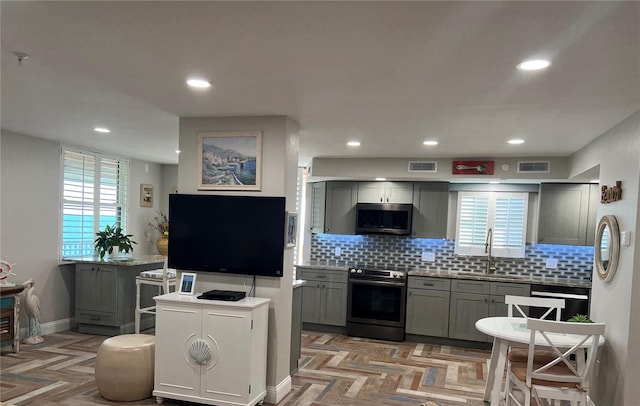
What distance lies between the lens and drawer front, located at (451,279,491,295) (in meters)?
5.49

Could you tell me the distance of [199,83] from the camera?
2.79 m

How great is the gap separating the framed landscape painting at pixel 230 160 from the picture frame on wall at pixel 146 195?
11.7ft

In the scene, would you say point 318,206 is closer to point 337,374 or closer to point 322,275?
point 322,275

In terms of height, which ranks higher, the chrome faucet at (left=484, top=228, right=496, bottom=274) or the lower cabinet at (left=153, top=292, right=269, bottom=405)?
the chrome faucet at (left=484, top=228, right=496, bottom=274)

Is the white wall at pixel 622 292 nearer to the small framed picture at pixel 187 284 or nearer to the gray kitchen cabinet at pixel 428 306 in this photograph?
the gray kitchen cabinet at pixel 428 306

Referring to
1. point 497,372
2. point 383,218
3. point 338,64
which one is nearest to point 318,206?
point 383,218

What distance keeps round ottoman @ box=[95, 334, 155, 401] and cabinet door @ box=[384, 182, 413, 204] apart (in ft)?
12.3

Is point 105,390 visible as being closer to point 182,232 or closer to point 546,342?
point 182,232

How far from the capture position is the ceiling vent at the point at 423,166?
5.57 m

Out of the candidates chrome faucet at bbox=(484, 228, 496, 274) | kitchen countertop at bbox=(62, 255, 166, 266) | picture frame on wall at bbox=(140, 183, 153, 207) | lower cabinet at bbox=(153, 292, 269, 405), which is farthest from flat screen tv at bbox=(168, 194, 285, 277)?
chrome faucet at bbox=(484, 228, 496, 274)

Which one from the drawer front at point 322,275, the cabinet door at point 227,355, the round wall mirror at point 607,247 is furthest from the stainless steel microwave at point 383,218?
the cabinet door at point 227,355

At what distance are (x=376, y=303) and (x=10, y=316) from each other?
4.30 m

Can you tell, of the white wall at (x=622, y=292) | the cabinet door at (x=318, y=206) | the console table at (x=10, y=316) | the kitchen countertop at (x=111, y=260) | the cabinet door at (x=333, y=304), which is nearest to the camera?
the white wall at (x=622, y=292)

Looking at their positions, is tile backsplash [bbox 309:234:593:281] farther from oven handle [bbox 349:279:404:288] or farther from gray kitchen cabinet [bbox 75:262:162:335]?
gray kitchen cabinet [bbox 75:262:162:335]
